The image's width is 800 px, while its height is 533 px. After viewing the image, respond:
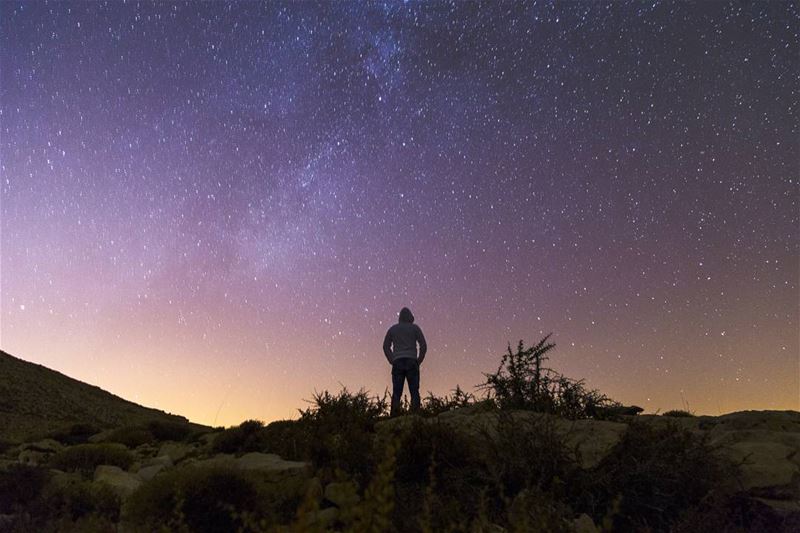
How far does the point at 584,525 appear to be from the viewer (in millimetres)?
5312

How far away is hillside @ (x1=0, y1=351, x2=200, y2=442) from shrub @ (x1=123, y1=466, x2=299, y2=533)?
25.9 meters

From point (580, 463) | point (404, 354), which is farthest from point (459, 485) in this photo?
point (404, 354)

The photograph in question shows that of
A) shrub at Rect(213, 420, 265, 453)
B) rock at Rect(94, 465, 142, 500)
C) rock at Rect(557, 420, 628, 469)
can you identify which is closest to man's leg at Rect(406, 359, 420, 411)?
shrub at Rect(213, 420, 265, 453)

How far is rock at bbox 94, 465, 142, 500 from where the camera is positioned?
7.50 m

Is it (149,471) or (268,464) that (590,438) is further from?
(149,471)

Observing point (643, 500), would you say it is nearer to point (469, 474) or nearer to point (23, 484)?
point (469, 474)

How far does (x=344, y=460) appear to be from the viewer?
732 cm

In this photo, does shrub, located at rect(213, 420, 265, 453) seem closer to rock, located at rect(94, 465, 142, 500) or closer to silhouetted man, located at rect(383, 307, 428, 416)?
rock, located at rect(94, 465, 142, 500)

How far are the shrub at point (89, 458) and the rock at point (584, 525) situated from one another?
25.4 ft

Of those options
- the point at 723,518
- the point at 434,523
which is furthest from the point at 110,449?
the point at 723,518

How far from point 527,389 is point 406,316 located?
4.41m

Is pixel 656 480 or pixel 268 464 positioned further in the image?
pixel 268 464

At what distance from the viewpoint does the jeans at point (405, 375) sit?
521 inches

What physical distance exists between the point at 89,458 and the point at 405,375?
619 centimetres
